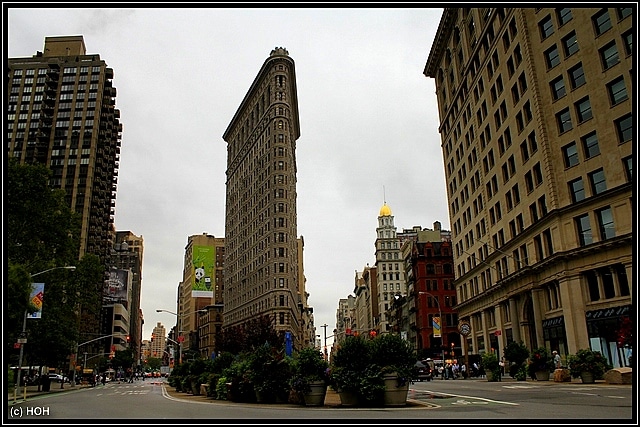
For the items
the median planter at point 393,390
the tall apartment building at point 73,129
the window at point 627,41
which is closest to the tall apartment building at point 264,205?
the tall apartment building at point 73,129

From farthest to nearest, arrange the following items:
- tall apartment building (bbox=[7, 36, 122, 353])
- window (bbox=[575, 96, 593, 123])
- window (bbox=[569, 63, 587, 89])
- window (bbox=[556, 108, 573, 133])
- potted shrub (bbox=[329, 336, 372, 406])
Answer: tall apartment building (bbox=[7, 36, 122, 353]), window (bbox=[556, 108, 573, 133]), window (bbox=[569, 63, 587, 89]), window (bbox=[575, 96, 593, 123]), potted shrub (bbox=[329, 336, 372, 406])

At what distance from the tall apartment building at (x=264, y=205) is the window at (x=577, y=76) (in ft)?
249

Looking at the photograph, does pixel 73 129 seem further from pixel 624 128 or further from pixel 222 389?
pixel 624 128

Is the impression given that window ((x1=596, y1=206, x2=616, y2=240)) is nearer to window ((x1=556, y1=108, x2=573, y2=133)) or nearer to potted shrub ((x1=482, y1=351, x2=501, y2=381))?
window ((x1=556, y1=108, x2=573, y2=133))

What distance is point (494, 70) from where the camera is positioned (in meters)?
56.3

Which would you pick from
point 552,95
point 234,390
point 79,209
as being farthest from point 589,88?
point 79,209

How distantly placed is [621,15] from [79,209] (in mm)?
118044

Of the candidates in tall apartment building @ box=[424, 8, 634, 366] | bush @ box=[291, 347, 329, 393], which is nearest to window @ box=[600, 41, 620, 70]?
tall apartment building @ box=[424, 8, 634, 366]

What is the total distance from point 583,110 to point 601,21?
22.0 ft

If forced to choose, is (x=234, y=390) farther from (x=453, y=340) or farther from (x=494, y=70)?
(x=453, y=340)

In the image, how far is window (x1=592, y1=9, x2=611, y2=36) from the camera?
40219 mm

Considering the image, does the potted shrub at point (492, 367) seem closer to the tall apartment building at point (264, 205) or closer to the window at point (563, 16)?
the window at point (563, 16)

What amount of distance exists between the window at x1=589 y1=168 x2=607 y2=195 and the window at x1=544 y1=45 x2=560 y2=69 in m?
10.5

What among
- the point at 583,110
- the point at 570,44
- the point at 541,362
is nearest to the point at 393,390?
the point at 541,362
